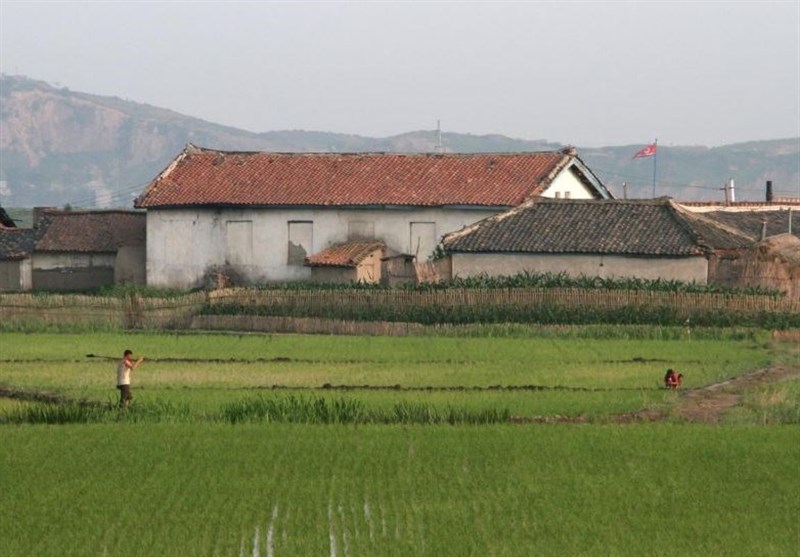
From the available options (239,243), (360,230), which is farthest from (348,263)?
(239,243)

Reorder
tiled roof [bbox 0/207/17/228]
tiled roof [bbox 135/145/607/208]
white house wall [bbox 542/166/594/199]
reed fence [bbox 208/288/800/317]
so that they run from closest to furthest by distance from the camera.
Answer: reed fence [bbox 208/288/800/317] < tiled roof [bbox 135/145/607/208] < white house wall [bbox 542/166/594/199] < tiled roof [bbox 0/207/17/228]

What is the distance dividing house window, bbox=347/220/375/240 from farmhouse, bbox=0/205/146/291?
848 centimetres

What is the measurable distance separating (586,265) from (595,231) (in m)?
1.33

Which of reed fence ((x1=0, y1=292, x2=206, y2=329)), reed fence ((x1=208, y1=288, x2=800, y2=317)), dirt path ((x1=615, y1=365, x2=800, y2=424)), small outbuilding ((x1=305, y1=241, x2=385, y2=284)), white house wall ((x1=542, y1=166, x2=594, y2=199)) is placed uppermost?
white house wall ((x1=542, y1=166, x2=594, y2=199))

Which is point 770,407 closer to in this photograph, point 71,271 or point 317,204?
point 317,204

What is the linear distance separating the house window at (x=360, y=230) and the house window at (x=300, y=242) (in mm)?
1353

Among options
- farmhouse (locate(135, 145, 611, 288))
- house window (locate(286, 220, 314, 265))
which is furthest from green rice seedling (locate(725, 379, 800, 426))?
house window (locate(286, 220, 314, 265))

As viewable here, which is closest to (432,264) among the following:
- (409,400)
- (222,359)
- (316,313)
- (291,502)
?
(316,313)

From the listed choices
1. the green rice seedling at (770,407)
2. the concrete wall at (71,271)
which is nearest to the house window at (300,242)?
the concrete wall at (71,271)

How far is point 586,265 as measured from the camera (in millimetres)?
47156

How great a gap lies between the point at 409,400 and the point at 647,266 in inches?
894

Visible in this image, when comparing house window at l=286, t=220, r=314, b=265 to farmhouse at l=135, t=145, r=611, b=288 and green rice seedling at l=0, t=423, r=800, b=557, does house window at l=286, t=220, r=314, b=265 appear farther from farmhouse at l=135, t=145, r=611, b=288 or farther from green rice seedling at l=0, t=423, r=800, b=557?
green rice seedling at l=0, t=423, r=800, b=557

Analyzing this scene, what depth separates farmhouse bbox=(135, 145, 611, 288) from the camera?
55062 mm

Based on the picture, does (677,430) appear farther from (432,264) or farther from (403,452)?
(432,264)
